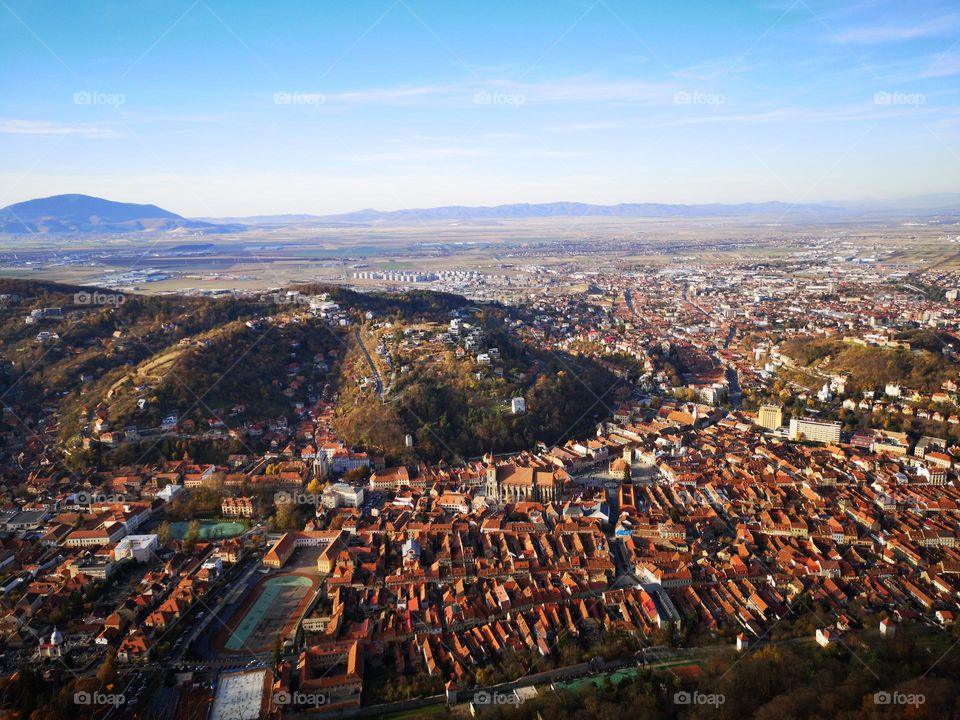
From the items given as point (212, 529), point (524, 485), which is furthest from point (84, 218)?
point (524, 485)

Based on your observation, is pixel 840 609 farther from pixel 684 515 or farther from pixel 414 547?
pixel 414 547

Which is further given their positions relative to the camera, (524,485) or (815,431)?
(815,431)

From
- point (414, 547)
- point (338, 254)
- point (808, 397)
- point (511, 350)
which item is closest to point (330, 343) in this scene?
point (511, 350)

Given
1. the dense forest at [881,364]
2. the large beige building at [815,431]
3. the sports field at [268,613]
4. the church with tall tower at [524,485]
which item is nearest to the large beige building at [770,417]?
the large beige building at [815,431]

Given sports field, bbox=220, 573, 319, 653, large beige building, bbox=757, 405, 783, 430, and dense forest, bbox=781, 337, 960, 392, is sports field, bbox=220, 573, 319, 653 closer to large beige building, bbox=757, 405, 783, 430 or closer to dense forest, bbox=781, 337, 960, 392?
large beige building, bbox=757, 405, 783, 430

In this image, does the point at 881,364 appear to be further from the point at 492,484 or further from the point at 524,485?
the point at 492,484

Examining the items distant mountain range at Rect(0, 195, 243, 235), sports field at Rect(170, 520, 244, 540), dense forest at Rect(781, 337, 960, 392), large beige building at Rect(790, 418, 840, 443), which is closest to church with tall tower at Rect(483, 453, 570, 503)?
sports field at Rect(170, 520, 244, 540)

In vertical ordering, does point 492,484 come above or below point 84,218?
below
